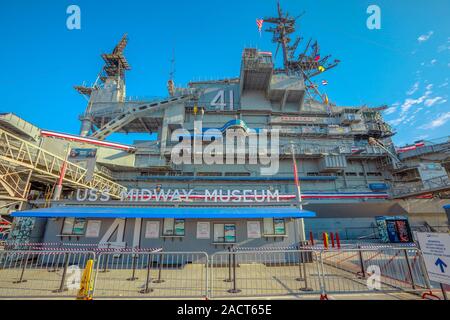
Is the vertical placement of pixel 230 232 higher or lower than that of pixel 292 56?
lower

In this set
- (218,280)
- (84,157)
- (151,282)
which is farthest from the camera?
(84,157)

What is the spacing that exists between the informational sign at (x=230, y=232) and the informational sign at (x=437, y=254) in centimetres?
834

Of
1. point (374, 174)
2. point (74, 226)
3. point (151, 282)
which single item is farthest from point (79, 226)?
point (374, 174)

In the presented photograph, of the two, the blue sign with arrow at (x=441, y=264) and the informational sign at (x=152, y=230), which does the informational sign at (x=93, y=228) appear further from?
the blue sign with arrow at (x=441, y=264)

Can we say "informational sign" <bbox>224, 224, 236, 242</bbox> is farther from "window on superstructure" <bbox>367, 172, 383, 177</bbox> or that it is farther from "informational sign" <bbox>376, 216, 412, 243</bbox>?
"window on superstructure" <bbox>367, 172, 383, 177</bbox>

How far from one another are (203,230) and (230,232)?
66.1 inches

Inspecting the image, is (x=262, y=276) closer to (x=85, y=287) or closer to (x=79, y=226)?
(x=85, y=287)

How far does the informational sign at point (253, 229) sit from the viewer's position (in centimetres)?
1199

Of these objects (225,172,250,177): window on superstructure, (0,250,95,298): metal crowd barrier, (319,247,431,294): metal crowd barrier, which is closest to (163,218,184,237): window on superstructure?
(0,250,95,298): metal crowd barrier

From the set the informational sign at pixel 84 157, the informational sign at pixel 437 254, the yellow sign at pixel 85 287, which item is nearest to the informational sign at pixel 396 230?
the informational sign at pixel 437 254

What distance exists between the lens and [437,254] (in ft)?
→ 18.0

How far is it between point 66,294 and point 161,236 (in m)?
5.57

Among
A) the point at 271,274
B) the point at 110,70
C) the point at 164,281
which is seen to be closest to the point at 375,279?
the point at 271,274

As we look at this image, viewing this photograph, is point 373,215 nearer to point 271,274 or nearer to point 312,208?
point 312,208
